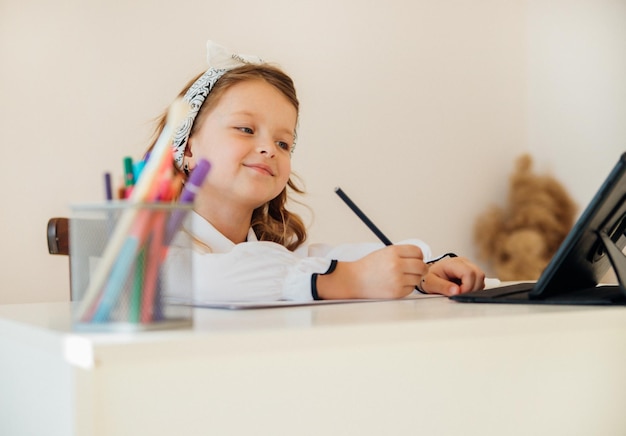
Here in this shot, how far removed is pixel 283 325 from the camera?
2.11 ft

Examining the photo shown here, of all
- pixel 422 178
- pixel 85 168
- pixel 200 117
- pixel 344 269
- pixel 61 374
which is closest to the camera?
pixel 61 374

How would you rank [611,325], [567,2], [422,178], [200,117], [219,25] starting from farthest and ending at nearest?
[567,2], [422,178], [219,25], [200,117], [611,325]

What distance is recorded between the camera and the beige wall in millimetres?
2428

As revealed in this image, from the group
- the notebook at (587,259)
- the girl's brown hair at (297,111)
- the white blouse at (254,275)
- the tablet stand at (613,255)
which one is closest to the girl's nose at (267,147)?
the girl's brown hair at (297,111)

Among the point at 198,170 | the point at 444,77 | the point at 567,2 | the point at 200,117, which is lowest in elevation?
the point at 198,170

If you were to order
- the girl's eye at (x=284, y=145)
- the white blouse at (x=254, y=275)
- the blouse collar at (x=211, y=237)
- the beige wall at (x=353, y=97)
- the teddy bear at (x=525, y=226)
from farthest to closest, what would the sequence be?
the teddy bear at (x=525, y=226) < the beige wall at (x=353, y=97) < the girl's eye at (x=284, y=145) < the blouse collar at (x=211, y=237) < the white blouse at (x=254, y=275)

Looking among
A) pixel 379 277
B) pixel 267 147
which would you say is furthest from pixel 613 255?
pixel 267 147

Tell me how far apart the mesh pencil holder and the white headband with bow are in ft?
2.93

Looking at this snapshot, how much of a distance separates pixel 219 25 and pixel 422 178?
1002mm

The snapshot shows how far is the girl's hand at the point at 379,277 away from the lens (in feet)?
3.36

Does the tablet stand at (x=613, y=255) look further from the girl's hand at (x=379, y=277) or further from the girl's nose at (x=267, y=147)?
the girl's nose at (x=267, y=147)

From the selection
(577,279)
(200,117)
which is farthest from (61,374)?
(200,117)

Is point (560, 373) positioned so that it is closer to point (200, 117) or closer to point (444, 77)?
point (200, 117)

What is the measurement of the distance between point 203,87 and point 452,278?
0.60 metres
